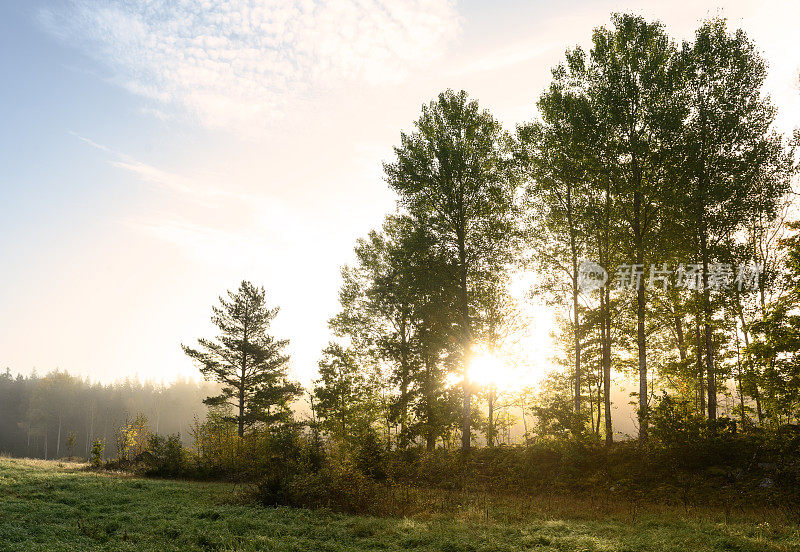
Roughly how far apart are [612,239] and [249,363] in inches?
1181

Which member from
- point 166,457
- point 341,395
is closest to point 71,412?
point 166,457

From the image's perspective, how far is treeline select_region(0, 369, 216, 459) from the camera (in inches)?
4139

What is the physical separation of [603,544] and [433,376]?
1856 cm

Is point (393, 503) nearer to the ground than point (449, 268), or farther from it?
nearer to the ground

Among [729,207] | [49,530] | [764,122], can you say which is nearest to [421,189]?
[729,207]

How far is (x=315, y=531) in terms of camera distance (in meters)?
12.1

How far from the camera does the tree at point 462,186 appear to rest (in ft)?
A: 78.0

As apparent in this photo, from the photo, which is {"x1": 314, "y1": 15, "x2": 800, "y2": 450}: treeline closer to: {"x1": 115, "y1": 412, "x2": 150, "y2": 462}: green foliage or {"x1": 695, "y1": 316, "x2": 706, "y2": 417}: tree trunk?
{"x1": 695, "y1": 316, "x2": 706, "y2": 417}: tree trunk

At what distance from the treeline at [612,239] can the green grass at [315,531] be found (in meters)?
8.08

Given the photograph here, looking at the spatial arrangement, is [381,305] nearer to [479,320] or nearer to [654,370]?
[479,320]

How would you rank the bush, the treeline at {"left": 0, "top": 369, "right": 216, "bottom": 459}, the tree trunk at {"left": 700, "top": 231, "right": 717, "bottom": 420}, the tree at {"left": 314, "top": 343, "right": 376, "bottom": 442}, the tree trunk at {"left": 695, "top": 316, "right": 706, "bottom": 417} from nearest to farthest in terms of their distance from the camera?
the tree trunk at {"left": 700, "top": 231, "right": 717, "bottom": 420} < the tree trunk at {"left": 695, "top": 316, "right": 706, "bottom": 417} < the bush < the tree at {"left": 314, "top": 343, "right": 376, "bottom": 442} < the treeline at {"left": 0, "top": 369, "right": 216, "bottom": 459}

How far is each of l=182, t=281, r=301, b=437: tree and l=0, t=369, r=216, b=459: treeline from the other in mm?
68136

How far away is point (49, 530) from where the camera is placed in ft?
38.9

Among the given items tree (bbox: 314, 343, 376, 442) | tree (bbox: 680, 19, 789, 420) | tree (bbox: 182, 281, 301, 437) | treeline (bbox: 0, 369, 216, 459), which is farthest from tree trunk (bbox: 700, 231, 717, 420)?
treeline (bbox: 0, 369, 216, 459)
